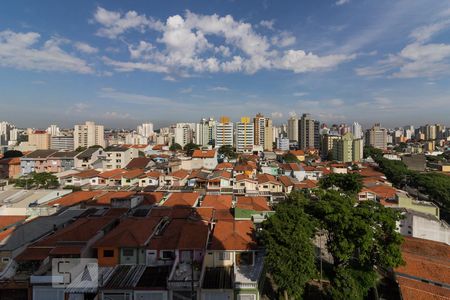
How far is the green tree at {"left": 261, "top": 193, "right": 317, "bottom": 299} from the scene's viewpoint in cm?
899

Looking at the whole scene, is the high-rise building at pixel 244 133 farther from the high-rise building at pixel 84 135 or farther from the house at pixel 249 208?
the house at pixel 249 208

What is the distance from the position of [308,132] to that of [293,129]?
1329 centimetres

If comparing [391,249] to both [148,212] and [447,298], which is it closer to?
[447,298]

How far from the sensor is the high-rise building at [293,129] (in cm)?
8514

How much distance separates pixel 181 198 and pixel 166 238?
6.59 metres

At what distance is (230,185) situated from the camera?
79.2 ft

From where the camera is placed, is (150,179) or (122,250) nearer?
(122,250)

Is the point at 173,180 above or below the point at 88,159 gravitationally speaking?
below

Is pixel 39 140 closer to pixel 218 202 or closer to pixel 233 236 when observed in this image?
pixel 218 202

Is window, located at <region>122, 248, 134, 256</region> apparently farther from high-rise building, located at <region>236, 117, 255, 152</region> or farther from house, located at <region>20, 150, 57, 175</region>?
high-rise building, located at <region>236, 117, 255, 152</region>

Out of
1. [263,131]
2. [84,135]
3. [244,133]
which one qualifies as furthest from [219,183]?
[84,135]

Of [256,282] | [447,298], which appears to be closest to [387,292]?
[447,298]

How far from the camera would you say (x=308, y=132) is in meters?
73.4

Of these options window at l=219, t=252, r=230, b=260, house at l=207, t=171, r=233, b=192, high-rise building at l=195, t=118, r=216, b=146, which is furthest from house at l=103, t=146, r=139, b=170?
high-rise building at l=195, t=118, r=216, b=146
